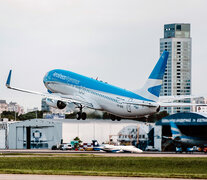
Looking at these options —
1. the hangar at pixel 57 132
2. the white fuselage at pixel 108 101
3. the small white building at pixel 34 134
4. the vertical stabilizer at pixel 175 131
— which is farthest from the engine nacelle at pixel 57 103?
the small white building at pixel 34 134

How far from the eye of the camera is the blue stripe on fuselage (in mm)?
98588

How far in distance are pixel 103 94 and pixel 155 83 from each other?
10.9 metres

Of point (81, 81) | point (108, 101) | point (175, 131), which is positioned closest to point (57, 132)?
point (175, 131)

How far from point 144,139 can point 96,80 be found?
193 feet

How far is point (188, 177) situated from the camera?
2227 inches

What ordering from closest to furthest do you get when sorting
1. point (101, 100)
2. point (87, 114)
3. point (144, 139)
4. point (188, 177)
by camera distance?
1. point (188, 177)
2. point (101, 100)
3. point (87, 114)
4. point (144, 139)

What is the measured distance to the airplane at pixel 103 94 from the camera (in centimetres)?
9475

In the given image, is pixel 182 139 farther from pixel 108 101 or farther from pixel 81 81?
pixel 108 101

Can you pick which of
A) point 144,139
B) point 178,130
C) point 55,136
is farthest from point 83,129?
point 178,130

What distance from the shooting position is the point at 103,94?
10238 centimetres

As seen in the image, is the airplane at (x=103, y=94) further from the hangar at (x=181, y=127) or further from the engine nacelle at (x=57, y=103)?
the hangar at (x=181, y=127)

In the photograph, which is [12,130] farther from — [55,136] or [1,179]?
[1,179]

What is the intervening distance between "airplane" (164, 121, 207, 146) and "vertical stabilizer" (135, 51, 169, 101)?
162 feet

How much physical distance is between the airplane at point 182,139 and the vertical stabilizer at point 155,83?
162ft
